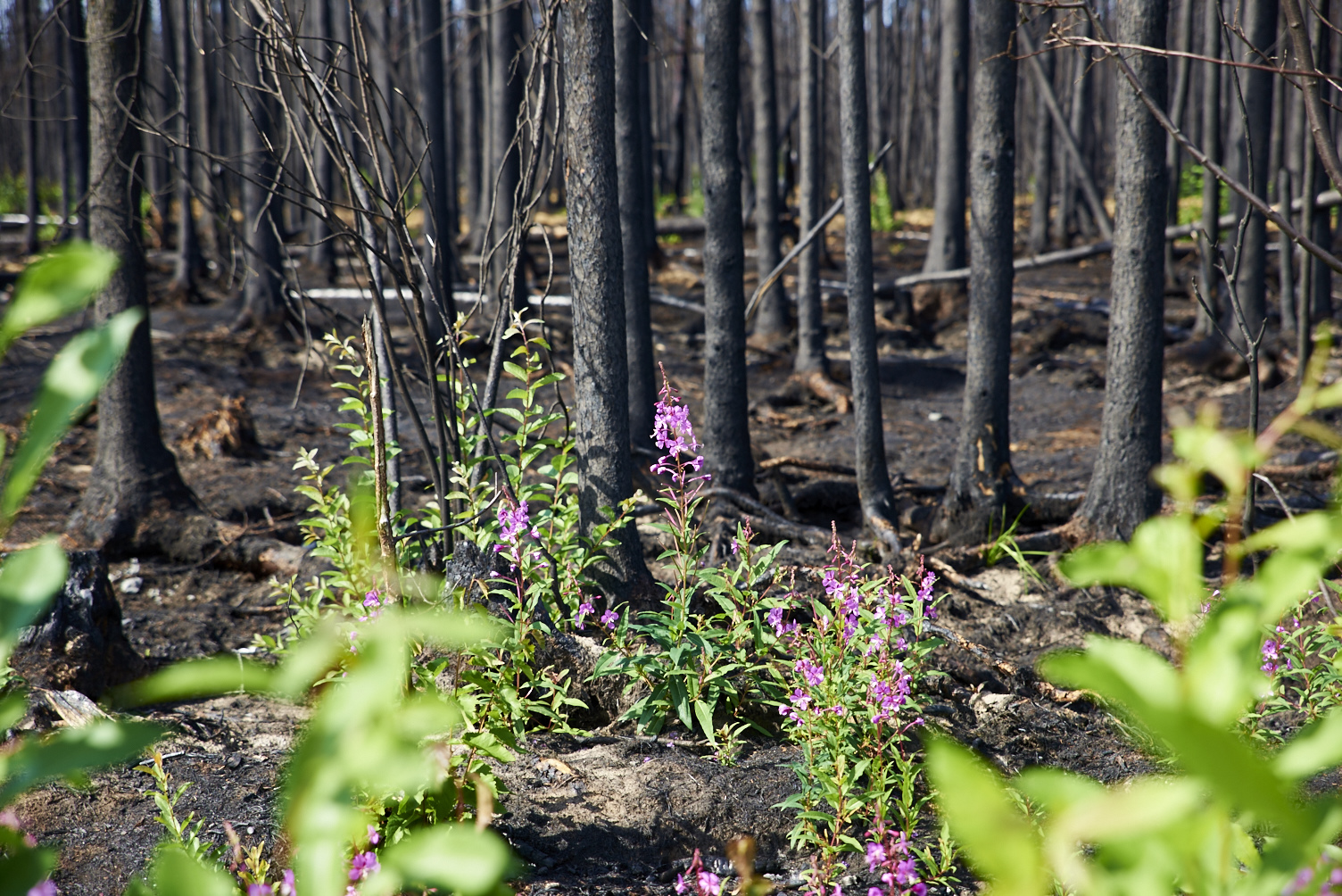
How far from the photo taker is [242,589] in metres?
5.21

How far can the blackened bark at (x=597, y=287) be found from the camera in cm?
371

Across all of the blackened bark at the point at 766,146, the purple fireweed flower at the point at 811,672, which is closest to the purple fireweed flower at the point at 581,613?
the purple fireweed flower at the point at 811,672

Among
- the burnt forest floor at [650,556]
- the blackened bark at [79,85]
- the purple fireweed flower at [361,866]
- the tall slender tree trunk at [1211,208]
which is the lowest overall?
the burnt forest floor at [650,556]

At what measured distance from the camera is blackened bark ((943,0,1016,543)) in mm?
5297

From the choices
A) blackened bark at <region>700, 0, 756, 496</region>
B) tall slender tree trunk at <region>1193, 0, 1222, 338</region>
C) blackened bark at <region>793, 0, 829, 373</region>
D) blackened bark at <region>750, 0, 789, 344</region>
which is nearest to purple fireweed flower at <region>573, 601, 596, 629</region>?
blackened bark at <region>700, 0, 756, 496</region>

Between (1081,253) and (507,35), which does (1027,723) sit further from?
(507,35)

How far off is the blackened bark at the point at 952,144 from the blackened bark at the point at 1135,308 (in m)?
8.02

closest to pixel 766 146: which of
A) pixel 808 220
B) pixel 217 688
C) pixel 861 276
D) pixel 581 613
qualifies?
pixel 808 220

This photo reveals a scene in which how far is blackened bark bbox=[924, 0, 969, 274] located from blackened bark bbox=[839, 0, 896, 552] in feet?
27.3

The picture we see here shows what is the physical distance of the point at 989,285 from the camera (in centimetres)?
532

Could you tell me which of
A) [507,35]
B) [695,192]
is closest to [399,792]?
[507,35]

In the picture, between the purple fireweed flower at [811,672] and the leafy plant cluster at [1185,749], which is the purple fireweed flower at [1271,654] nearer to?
the purple fireweed flower at [811,672]

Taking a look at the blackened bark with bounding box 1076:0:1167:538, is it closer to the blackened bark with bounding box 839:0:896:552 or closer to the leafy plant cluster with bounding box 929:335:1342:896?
the blackened bark with bounding box 839:0:896:552

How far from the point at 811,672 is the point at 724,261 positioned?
3370 millimetres
